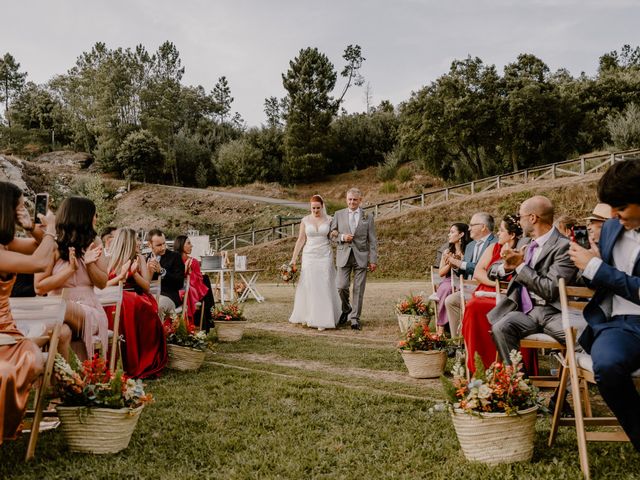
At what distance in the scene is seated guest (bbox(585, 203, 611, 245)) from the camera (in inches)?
166

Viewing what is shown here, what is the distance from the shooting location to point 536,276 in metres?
4.17

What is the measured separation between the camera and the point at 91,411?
135 inches

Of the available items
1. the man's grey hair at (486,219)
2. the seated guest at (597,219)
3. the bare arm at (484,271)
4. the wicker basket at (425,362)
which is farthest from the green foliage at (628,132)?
the seated guest at (597,219)

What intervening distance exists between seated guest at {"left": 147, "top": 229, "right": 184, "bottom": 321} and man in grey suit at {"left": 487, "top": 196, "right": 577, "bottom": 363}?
4.58 meters

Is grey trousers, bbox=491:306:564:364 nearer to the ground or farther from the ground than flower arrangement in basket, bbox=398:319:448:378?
farther from the ground

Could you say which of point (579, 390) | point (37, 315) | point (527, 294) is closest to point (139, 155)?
point (37, 315)

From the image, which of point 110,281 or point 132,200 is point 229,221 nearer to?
point 132,200

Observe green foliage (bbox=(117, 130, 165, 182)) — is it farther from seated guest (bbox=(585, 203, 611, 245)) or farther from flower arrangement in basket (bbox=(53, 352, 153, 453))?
seated guest (bbox=(585, 203, 611, 245))

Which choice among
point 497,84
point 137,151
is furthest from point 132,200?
point 497,84

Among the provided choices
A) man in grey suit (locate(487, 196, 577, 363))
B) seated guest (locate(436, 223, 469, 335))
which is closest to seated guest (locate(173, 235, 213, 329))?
seated guest (locate(436, 223, 469, 335))

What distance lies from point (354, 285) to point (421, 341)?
393 centimetres

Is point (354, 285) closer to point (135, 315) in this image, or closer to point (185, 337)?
point (185, 337)

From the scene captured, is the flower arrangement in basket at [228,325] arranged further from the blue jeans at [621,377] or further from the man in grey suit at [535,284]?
the blue jeans at [621,377]

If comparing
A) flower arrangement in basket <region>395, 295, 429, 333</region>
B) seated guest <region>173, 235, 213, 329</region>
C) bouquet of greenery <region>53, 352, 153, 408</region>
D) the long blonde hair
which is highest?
the long blonde hair
